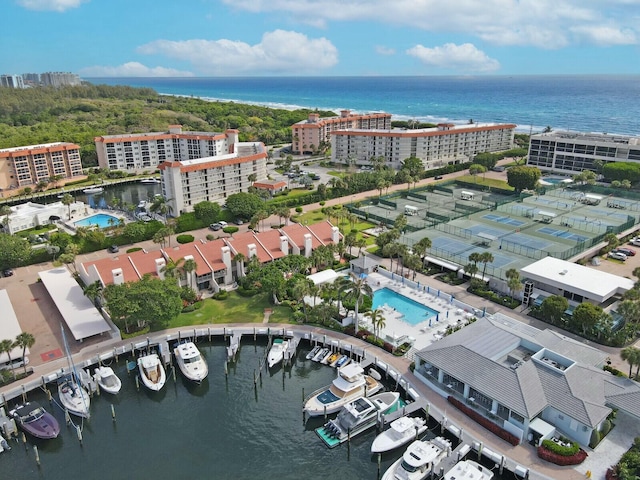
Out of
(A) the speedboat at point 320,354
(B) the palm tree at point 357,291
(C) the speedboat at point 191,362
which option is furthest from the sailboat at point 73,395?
(B) the palm tree at point 357,291

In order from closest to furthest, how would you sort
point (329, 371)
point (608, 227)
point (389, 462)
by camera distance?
point (389, 462) → point (329, 371) → point (608, 227)

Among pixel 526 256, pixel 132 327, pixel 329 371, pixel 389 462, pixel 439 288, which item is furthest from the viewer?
pixel 526 256

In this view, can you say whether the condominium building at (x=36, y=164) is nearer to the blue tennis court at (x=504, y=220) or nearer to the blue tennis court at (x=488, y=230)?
the blue tennis court at (x=488, y=230)

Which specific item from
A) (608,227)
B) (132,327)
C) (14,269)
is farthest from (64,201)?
(608,227)

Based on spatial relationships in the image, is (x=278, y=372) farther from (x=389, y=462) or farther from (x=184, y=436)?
(x=389, y=462)

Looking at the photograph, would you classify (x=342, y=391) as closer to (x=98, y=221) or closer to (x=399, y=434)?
(x=399, y=434)

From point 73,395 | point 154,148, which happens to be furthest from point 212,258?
point 154,148
